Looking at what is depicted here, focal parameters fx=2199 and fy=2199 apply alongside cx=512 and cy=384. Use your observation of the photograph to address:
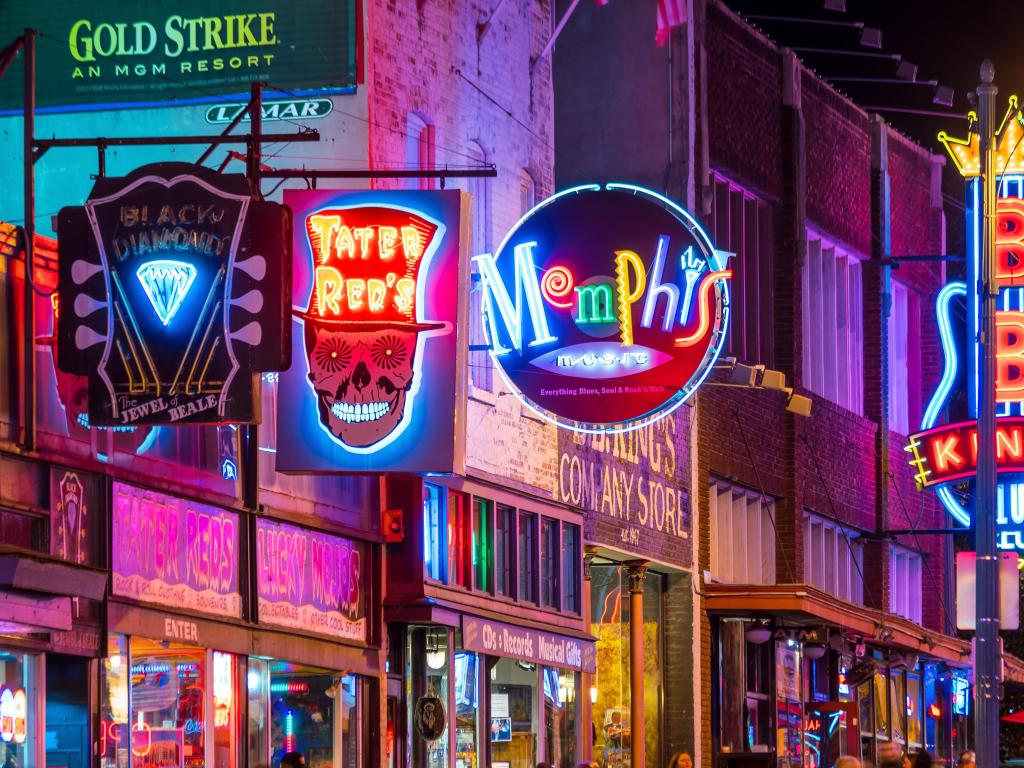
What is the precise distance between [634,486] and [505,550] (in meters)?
4.33

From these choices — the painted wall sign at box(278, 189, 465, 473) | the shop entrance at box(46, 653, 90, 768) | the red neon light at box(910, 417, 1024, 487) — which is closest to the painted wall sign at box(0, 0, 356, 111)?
the painted wall sign at box(278, 189, 465, 473)

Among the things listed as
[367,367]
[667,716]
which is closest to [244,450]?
[367,367]

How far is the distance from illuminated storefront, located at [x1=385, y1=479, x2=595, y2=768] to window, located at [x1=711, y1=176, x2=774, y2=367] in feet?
24.2

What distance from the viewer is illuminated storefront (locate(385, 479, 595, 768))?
24250 mm

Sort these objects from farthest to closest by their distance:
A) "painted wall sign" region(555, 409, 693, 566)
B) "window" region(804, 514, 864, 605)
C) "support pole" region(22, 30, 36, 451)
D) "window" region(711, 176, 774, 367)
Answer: "window" region(804, 514, 864, 605) < "window" region(711, 176, 774, 367) < "painted wall sign" region(555, 409, 693, 566) < "support pole" region(22, 30, 36, 451)

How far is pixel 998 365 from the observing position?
3969 cm

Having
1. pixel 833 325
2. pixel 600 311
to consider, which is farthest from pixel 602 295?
pixel 833 325

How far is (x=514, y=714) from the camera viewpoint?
27359 mm

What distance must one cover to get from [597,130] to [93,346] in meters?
15.9

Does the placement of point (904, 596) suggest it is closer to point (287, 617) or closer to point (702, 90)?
point (702, 90)

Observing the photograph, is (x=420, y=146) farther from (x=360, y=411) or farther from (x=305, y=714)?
(x=305, y=714)

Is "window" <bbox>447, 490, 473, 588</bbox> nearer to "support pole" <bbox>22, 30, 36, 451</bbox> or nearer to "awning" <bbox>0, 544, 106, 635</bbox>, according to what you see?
"support pole" <bbox>22, 30, 36, 451</bbox>

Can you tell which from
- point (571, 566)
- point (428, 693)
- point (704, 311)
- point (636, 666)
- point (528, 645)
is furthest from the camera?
point (636, 666)

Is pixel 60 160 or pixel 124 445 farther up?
pixel 60 160
